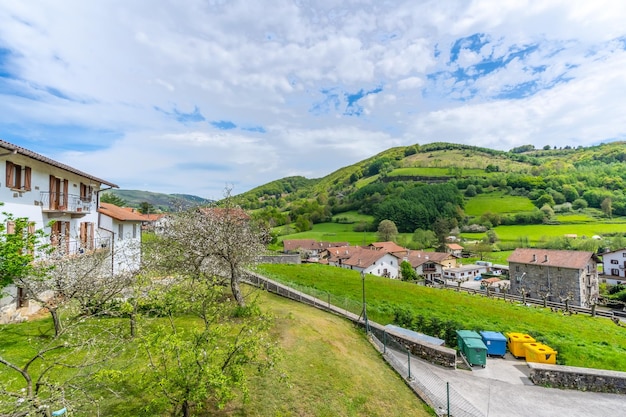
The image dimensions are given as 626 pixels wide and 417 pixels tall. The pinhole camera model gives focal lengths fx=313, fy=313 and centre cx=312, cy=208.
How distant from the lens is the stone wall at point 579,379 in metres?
15.5

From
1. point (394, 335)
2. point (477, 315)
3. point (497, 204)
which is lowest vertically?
point (477, 315)

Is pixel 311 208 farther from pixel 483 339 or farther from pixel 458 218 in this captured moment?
pixel 483 339

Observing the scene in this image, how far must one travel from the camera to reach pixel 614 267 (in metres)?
62.6

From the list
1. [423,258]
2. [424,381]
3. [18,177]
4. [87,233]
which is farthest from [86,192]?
[423,258]

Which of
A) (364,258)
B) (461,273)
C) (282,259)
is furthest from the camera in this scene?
(461,273)

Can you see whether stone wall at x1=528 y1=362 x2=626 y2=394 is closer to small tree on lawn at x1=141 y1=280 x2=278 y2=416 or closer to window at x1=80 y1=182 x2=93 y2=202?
small tree on lawn at x1=141 y1=280 x2=278 y2=416

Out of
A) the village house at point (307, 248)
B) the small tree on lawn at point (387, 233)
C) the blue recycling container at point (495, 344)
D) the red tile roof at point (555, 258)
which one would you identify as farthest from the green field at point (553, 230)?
the blue recycling container at point (495, 344)

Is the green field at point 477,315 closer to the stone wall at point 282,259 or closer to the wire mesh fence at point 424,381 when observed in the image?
the wire mesh fence at point 424,381

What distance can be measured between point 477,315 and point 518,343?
6990 mm

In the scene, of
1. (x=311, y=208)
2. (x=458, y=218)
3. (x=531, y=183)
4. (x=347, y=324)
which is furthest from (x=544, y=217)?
(x=347, y=324)

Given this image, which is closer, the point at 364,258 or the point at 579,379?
the point at 579,379

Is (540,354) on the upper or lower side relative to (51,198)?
lower

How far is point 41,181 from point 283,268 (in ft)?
78.5

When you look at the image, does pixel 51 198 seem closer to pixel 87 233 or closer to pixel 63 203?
pixel 63 203
